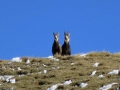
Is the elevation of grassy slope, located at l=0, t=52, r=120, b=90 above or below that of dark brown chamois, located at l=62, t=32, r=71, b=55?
below

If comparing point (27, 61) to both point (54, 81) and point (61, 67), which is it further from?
point (54, 81)

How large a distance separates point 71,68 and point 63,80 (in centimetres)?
232

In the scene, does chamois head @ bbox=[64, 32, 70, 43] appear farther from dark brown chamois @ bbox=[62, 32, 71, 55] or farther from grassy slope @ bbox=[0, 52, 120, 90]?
grassy slope @ bbox=[0, 52, 120, 90]

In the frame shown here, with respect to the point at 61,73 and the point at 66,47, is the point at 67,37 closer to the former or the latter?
the point at 66,47

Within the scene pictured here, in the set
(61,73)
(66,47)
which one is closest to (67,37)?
(66,47)

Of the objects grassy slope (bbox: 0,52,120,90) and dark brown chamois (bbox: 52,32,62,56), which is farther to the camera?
dark brown chamois (bbox: 52,32,62,56)

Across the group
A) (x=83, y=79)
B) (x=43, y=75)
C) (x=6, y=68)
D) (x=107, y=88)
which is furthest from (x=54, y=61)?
(x=107, y=88)

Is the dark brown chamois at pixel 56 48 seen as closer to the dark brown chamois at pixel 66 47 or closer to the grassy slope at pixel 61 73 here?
the dark brown chamois at pixel 66 47

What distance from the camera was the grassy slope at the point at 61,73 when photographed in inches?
523

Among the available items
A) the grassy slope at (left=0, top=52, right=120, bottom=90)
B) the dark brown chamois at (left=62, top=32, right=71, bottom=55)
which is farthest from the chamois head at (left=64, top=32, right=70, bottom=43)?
the grassy slope at (left=0, top=52, right=120, bottom=90)

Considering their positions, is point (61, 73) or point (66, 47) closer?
point (61, 73)

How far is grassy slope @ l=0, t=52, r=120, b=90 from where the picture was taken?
43.6 ft

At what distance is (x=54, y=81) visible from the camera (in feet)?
46.9

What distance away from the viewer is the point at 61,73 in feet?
50.5
